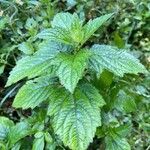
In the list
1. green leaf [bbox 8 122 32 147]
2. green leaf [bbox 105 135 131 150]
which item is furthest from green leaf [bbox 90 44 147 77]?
green leaf [bbox 8 122 32 147]

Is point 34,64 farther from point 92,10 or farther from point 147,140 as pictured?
point 92,10

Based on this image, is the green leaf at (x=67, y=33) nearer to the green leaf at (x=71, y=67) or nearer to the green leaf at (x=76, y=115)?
the green leaf at (x=71, y=67)

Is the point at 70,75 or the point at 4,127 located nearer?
the point at 70,75

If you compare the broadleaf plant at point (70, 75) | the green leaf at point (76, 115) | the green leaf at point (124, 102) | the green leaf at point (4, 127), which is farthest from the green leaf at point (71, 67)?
the green leaf at point (4, 127)

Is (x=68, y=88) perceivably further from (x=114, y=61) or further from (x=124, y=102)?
(x=124, y=102)

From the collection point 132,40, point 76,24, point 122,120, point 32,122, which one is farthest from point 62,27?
point 132,40

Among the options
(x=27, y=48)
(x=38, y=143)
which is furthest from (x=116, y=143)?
(x=27, y=48)

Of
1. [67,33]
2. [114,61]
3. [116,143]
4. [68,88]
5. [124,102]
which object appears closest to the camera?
[68,88]
